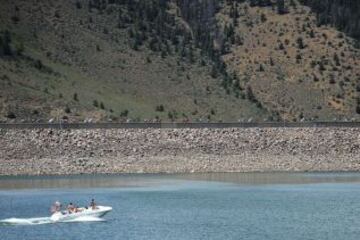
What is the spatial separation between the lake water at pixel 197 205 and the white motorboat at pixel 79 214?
0.53m

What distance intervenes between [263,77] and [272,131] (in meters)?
32.0

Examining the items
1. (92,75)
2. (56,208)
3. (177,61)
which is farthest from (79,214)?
(177,61)

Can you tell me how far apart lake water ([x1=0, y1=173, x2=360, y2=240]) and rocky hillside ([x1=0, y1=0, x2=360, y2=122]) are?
25019mm

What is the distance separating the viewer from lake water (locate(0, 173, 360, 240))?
74.9 metres

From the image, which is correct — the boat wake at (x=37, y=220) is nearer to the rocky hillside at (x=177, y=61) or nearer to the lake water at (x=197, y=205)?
the lake water at (x=197, y=205)

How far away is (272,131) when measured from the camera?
400 ft

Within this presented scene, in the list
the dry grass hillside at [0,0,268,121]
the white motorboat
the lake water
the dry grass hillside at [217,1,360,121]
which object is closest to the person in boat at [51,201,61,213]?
Answer: the white motorboat

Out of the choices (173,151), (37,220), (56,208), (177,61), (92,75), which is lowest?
(37,220)

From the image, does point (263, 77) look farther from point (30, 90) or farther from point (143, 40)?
point (30, 90)

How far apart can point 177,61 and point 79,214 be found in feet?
236

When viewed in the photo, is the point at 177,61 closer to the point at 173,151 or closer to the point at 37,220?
the point at 173,151

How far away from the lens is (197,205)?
89375 millimetres

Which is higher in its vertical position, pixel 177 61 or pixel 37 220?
pixel 177 61

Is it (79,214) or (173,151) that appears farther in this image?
(173,151)
